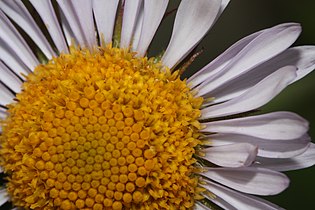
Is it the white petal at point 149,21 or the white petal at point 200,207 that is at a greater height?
the white petal at point 149,21

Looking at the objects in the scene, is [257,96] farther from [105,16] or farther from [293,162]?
[105,16]

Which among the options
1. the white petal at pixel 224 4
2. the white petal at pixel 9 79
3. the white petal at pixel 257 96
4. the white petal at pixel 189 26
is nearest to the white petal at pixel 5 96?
the white petal at pixel 9 79

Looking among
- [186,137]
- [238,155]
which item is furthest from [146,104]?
[238,155]

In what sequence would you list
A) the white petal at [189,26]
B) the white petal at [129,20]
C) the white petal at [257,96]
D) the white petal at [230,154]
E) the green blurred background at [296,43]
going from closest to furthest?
the white petal at [257,96]
the white petal at [230,154]
the white petal at [189,26]
the white petal at [129,20]
the green blurred background at [296,43]

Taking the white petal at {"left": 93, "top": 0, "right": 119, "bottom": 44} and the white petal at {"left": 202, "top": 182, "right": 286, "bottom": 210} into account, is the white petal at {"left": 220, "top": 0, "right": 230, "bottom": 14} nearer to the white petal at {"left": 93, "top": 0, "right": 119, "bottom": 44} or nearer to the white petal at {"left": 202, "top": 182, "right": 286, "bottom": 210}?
the white petal at {"left": 93, "top": 0, "right": 119, "bottom": 44}

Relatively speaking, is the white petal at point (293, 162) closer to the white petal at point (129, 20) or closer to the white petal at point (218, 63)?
the white petal at point (218, 63)

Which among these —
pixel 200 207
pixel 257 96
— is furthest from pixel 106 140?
pixel 257 96

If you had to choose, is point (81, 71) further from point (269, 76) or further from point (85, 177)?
point (269, 76)
